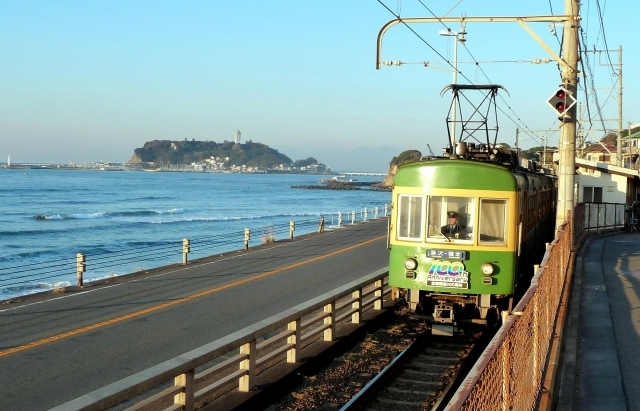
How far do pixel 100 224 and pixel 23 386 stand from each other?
178 feet

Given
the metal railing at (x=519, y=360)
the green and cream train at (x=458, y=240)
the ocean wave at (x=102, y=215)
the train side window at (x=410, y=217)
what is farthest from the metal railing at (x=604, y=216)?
the ocean wave at (x=102, y=215)

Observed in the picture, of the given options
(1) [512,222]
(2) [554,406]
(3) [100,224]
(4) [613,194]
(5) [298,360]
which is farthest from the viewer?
(3) [100,224]

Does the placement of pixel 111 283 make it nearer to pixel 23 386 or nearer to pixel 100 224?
pixel 23 386

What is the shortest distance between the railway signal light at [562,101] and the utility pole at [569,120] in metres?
0.18

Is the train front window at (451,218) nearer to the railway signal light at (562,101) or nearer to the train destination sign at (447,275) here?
the train destination sign at (447,275)

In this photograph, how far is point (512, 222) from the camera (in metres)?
11.7

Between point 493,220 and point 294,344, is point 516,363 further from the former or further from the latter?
point 493,220

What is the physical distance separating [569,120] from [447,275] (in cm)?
613

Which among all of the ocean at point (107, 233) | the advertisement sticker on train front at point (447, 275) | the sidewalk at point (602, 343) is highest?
the advertisement sticker on train front at point (447, 275)

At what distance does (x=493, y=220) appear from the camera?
462 inches

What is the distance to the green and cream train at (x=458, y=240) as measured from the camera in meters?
11.6

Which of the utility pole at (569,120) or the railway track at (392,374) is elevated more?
the utility pole at (569,120)

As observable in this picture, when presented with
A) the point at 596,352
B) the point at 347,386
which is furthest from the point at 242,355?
the point at 596,352

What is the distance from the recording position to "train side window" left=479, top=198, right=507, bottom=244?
1167cm
